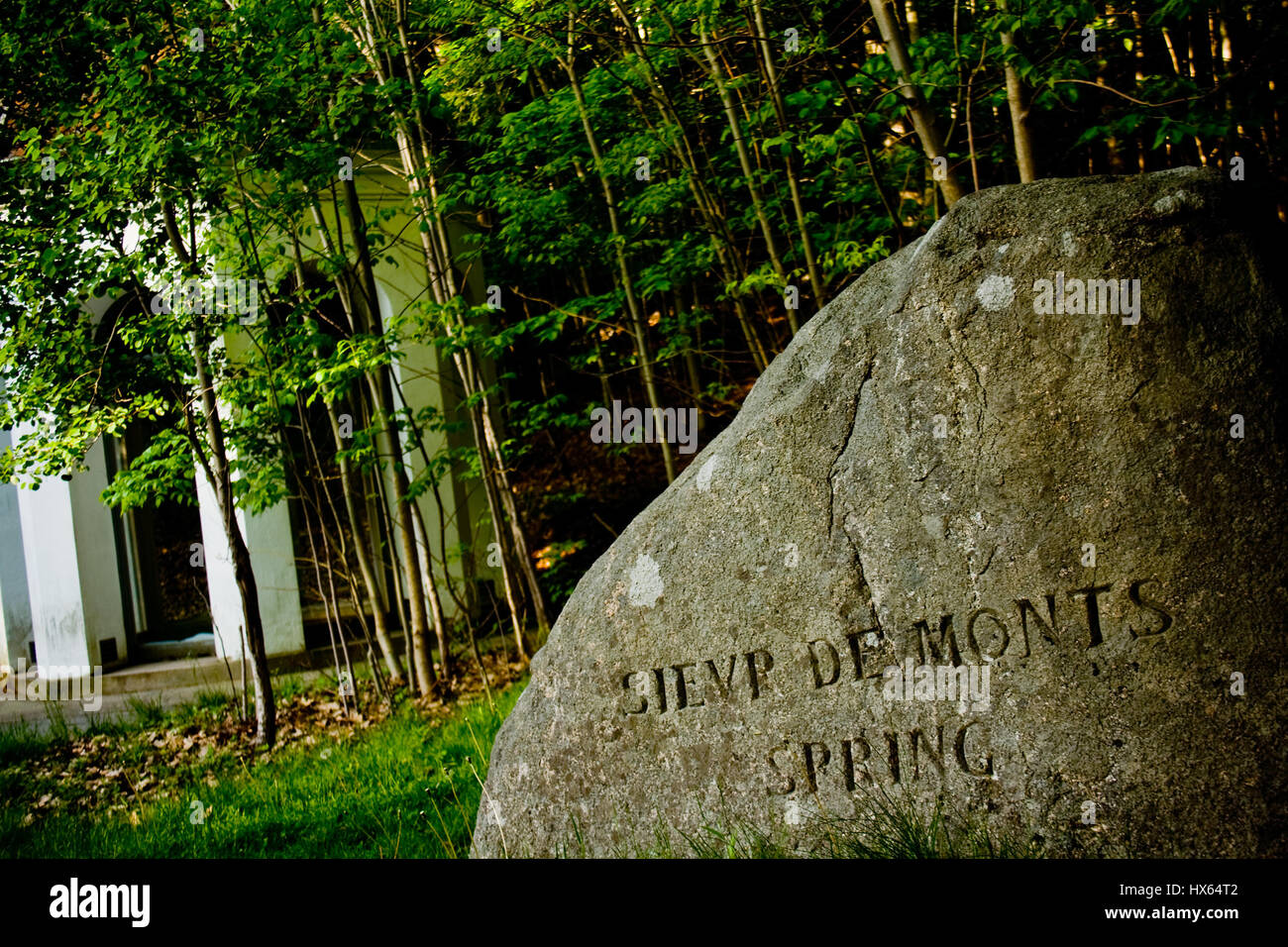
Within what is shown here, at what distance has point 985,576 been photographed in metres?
2.80

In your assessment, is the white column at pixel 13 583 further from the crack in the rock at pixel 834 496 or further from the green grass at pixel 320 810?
the crack in the rock at pixel 834 496

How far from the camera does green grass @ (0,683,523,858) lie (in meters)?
4.10

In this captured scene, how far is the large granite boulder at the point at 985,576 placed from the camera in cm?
261

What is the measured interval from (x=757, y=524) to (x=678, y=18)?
399cm

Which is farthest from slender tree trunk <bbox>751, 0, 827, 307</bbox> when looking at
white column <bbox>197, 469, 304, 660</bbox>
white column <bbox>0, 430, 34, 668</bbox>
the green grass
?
white column <bbox>0, 430, 34, 668</bbox>

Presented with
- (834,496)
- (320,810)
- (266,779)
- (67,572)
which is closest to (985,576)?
(834,496)

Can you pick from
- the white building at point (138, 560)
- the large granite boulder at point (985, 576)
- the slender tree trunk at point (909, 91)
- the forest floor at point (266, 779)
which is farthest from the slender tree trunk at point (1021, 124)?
the white building at point (138, 560)

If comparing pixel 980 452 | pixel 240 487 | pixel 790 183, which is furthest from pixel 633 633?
pixel 240 487

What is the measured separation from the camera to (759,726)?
9.85 ft

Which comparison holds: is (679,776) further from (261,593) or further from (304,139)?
(261,593)

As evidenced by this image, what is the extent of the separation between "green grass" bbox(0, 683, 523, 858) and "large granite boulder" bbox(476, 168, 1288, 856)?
1.03 metres

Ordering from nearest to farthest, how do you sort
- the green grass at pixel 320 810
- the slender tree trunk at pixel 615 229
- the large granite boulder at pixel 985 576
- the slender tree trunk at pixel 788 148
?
1. the large granite boulder at pixel 985 576
2. the green grass at pixel 320 810
3. the slender tree trunk at pixel 788 148
4. the slender tree trunk at pixel 615 229

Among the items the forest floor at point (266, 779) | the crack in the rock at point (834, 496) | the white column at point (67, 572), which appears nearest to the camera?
the crack in the rock at point (834, 496)

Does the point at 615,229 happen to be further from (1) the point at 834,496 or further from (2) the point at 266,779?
(1) the point at 834,496
